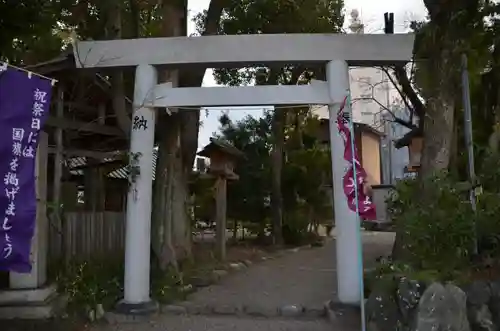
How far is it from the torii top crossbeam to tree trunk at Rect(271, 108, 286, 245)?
10369 millimetres

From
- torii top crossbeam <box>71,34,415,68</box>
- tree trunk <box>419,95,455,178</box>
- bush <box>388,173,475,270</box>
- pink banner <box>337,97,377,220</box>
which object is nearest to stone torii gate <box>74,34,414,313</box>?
torii top crossbeam <box>71,34,415,68</box>

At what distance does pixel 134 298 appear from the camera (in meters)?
8.04

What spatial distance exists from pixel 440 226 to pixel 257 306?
3.39 meters

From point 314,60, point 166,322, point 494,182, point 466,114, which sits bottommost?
point 166,322

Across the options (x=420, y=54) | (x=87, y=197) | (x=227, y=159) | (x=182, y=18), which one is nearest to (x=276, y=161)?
(x=227, y=159)

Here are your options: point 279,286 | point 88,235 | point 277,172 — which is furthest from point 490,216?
point 277,172

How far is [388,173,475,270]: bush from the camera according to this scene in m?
6.41

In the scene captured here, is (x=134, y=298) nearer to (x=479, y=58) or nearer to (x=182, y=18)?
(x=182, y=18)

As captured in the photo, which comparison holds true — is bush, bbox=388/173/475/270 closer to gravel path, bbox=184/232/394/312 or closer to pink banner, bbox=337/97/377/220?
pink banner, bbox=337/97/377/220

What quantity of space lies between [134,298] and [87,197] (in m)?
7.62

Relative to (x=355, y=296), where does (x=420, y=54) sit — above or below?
above

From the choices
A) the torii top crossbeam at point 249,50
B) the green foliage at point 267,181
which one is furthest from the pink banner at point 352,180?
the green foliage at point 267,181

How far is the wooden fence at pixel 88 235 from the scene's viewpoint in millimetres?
9664

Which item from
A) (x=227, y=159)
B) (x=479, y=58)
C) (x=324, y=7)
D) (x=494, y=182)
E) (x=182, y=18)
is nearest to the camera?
(x=494, y=182)
